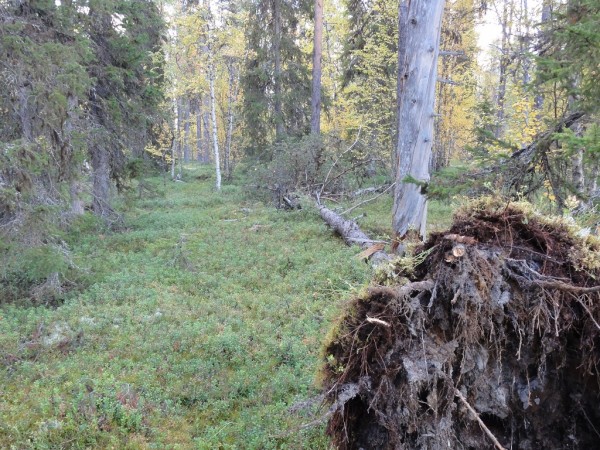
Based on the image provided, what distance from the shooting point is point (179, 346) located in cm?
559

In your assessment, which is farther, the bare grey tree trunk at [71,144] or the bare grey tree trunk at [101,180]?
the bare grey tree trunk at [101,180]

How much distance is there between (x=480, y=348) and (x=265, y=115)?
20.8 m

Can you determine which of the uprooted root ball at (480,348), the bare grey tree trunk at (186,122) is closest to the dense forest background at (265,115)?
the uprooted root ball at (480,348)

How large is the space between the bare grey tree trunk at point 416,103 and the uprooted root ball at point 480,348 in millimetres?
3712

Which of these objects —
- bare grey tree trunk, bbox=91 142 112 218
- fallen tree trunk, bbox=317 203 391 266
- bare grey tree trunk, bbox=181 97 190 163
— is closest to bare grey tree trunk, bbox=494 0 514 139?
fallen tree trunk, bbox=317 203 391 266

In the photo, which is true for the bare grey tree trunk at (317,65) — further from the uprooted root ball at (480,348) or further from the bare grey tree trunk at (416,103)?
the uprooted root ball at (480,348)

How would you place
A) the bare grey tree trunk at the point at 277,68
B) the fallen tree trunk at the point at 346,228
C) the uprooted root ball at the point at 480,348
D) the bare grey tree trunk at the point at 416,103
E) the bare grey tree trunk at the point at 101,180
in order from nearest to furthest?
the uprooted root ball at the point at 480,348 → the bare grey tree trunk at the point at 416,103 → the fallen tree trunk at the point at 346,228 → the bare grey tree trunk at the point at 101,180 → the bare grey tree trunk at the point at 277,68

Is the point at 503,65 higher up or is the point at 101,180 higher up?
the point at 503,65

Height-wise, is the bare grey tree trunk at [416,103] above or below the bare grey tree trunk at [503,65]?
below

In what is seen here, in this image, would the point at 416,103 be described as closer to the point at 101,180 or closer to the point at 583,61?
the point at 583,61

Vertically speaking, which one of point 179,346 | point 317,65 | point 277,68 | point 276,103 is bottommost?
point 179,346

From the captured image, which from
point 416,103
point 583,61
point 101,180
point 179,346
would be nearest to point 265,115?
point 101,180

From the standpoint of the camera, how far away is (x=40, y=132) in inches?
289

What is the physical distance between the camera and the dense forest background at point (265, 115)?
3.77 meters
